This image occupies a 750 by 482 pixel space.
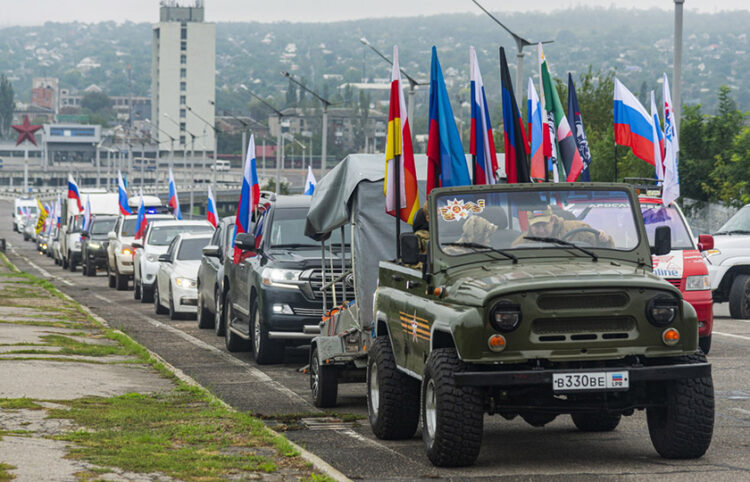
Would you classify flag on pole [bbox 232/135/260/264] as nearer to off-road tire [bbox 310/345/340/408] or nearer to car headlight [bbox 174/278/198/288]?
car headlight [bbox 174/278/198/288]

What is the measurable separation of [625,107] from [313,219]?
11.7m

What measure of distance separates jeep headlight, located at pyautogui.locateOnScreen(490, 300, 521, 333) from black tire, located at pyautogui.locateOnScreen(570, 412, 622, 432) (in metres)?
2.43

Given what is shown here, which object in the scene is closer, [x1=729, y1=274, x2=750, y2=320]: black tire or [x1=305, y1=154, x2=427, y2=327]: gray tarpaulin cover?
[x1=305, y1=154, x2=427, y2=327]: gray tarpaulin cover

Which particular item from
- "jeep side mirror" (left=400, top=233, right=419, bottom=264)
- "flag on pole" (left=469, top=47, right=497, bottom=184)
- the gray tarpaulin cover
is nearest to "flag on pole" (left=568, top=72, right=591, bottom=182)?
"flag on pole" (left=469, top=47, right=497, bottom=184)

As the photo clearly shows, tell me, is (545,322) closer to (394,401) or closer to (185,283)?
(394,401)

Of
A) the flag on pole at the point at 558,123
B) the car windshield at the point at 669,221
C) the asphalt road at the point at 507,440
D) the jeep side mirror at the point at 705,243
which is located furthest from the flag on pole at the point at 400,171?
the flag on pole at the point at 558,123

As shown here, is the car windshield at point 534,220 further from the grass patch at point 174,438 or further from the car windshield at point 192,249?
the car windshield at point 192,249

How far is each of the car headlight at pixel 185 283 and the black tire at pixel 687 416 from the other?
17.6 m

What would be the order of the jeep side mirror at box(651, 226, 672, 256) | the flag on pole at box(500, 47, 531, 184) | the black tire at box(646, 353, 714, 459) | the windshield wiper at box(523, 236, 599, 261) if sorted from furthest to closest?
the flag on pole at box(500, 47, 531, 184), the jeep side mirror at box(651, 226, 672, 256), the windshield wiper at box(523, 236, 599, 261), the black tire at box(646, 353, 714, 459)

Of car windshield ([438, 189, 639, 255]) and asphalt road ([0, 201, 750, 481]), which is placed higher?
car windshield ([438, 189, 639, 255])

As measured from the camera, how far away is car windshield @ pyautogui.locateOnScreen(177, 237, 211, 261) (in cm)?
2717

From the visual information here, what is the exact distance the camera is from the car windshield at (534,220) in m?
10.0

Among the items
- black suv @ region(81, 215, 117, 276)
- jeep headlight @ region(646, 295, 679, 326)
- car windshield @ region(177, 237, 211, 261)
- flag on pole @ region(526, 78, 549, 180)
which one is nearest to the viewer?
jeep headlight @ region(646, 295, 679, 326)

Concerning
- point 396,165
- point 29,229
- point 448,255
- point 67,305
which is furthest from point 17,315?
point 29,229
